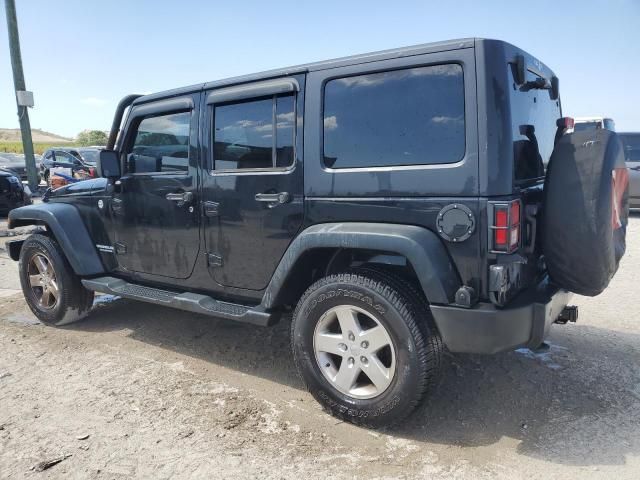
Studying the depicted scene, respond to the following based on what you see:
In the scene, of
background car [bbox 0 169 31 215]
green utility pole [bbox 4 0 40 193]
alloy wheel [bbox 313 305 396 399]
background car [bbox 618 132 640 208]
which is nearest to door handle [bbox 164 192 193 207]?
alloy wheel [bbox 313 305 396 399]

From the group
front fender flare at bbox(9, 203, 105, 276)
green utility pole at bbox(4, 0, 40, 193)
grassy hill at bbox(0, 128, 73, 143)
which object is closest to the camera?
front fender flare at bbox(9, 203, 105, 276)

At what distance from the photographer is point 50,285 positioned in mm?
4633

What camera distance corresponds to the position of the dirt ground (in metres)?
2.49

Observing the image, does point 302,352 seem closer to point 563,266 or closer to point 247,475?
point 247,475

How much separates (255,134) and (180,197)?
2.57ft

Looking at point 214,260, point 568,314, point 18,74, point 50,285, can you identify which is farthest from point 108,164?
point 18,74

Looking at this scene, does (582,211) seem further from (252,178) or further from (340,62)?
(252,178)

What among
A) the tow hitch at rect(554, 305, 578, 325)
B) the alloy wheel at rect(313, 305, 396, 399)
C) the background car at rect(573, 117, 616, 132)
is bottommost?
the alloy wheel at rect(313, 305, 396, 399)

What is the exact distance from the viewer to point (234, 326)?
14.9 feet

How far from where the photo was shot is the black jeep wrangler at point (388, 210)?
2477mm

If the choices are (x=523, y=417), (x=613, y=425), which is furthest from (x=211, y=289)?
(x=613, y=425)

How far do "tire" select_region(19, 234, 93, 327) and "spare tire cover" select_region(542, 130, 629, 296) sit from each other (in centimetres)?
393

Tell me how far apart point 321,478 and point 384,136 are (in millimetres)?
1784

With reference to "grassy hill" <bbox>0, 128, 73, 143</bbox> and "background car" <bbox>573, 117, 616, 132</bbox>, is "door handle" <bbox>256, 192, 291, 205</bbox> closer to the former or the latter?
"background car" <bbox>573, 117, 616, 132</bbox>
